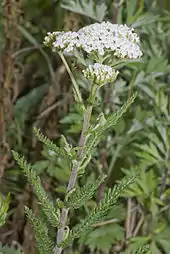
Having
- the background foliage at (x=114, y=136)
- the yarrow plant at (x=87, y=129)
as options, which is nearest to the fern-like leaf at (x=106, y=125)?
the yarrow plant at (x=87, y=129)

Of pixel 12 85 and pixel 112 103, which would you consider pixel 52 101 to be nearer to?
pixel 12 85

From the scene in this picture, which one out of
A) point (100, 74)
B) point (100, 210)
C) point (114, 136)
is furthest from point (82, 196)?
point (114, 136)

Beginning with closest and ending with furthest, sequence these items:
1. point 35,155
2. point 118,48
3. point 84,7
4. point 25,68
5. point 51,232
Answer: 1. point 118,48
2. point 84,7
3. point 51,232
4. point 35,155
5. point 25,68

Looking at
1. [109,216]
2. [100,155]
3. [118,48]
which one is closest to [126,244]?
[109,216]

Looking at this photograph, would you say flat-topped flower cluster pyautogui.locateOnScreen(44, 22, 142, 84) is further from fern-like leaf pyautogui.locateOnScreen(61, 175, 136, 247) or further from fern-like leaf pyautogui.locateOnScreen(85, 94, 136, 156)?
fern-like leaf pyautogui.locateOnScreen(61, 175, 136, 247)

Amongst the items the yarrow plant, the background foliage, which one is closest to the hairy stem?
the yarrow plant
